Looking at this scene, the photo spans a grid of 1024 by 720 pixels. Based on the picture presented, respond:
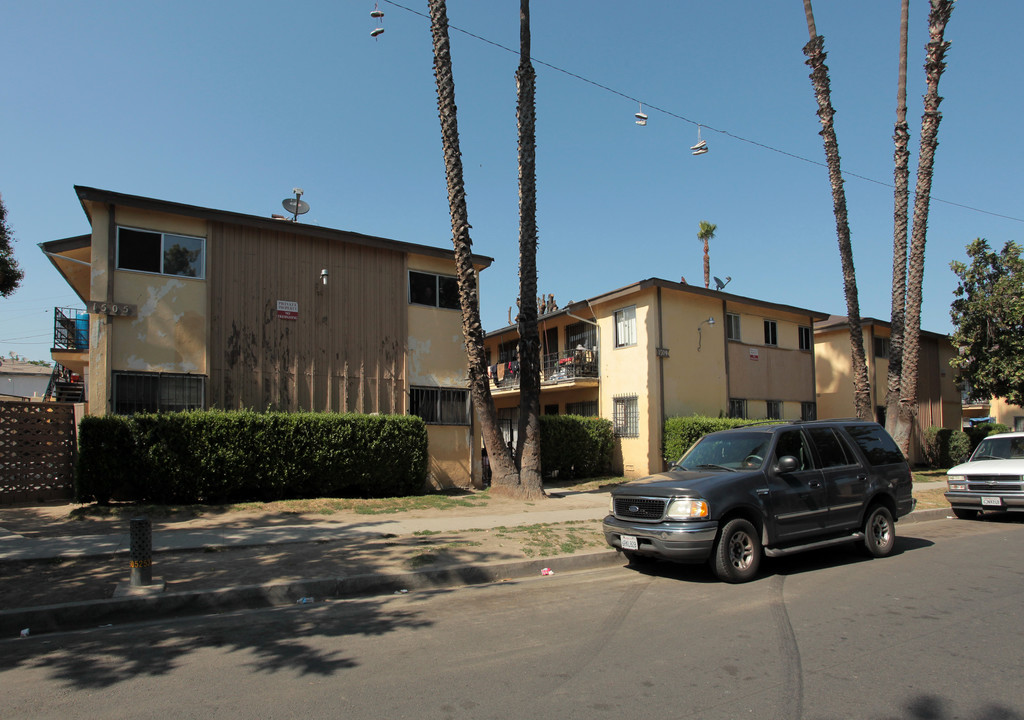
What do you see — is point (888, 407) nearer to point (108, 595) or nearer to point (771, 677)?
point (771, 677)

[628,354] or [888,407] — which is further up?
[628,354]

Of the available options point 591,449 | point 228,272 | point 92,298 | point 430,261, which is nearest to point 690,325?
point 591,449

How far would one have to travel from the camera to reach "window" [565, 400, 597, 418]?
2567 cm

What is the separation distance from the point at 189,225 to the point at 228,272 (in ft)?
4.27

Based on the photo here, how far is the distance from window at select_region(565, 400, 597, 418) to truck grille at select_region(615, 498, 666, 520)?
17.3 meters

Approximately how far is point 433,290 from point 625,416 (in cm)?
945

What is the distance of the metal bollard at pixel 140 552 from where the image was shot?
6.79 meters

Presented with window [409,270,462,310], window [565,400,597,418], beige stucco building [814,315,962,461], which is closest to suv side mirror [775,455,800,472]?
window [409,270,462,310]

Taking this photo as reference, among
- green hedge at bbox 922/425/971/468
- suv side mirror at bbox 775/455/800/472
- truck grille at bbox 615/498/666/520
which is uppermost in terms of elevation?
suv side mirror at bbox 775/455/800/472

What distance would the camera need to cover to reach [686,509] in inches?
290

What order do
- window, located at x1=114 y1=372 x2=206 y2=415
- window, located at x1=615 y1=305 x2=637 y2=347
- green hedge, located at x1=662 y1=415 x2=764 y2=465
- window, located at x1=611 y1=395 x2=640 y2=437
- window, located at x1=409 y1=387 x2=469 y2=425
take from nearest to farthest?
1. window, located at x1=114 y1=372 x2=206 y2=415
2. window, located at x1=409 y1=387 x2=469 y2=425
3. green hedge, located at x1=662 y1=415 x2=764 y2=465
4. window, located at x1=611 y1=395 x2=640 y2=437
5. window, located at x1=615 y1=305 x2=637 y2=347

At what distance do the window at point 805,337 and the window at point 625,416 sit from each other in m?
9.73

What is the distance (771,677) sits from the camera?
459 centimetres

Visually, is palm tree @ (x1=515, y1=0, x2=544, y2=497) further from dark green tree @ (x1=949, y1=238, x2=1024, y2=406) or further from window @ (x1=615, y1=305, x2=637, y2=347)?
dark green tree @ (x1=949, y1=238, x2=1024, y2=406)
